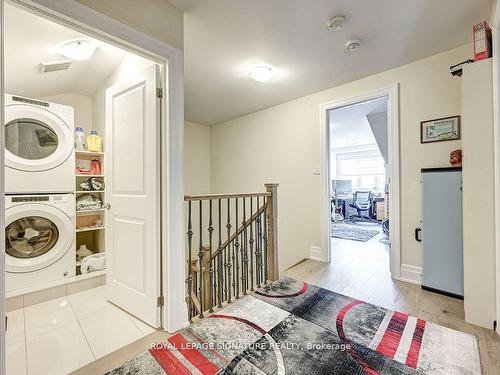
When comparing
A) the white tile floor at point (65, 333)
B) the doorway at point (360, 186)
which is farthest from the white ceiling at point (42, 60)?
the doorway at point (360, 186)

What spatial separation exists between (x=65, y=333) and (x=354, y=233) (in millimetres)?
4768

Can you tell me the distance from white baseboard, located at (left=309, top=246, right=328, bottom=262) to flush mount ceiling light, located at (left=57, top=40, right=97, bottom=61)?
319 cm

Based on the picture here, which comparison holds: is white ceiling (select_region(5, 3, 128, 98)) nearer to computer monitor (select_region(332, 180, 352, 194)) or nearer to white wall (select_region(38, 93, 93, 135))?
white wall (select_region(38, 93, 93, 135))

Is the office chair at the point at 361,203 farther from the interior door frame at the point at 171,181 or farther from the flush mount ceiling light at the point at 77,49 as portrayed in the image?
the flush mount ceiling light at the point at 77,49

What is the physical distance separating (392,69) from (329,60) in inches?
30.7

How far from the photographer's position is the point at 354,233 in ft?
16.0

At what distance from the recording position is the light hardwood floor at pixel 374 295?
4.55 ft

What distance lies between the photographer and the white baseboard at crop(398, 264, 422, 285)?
234 cm

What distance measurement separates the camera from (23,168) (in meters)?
2.13

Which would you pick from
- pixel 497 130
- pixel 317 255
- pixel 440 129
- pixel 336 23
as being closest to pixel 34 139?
pixel 336 23

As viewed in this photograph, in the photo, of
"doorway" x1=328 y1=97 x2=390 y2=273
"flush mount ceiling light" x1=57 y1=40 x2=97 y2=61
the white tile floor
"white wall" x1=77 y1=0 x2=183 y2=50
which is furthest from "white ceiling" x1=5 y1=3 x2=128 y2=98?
"doorway" x1=328 y1=97 x2=390 y2=273

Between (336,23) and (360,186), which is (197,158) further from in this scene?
(360,186)

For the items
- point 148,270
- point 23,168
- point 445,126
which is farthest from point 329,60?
point 23,168

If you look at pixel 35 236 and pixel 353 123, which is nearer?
pixel 35 236
